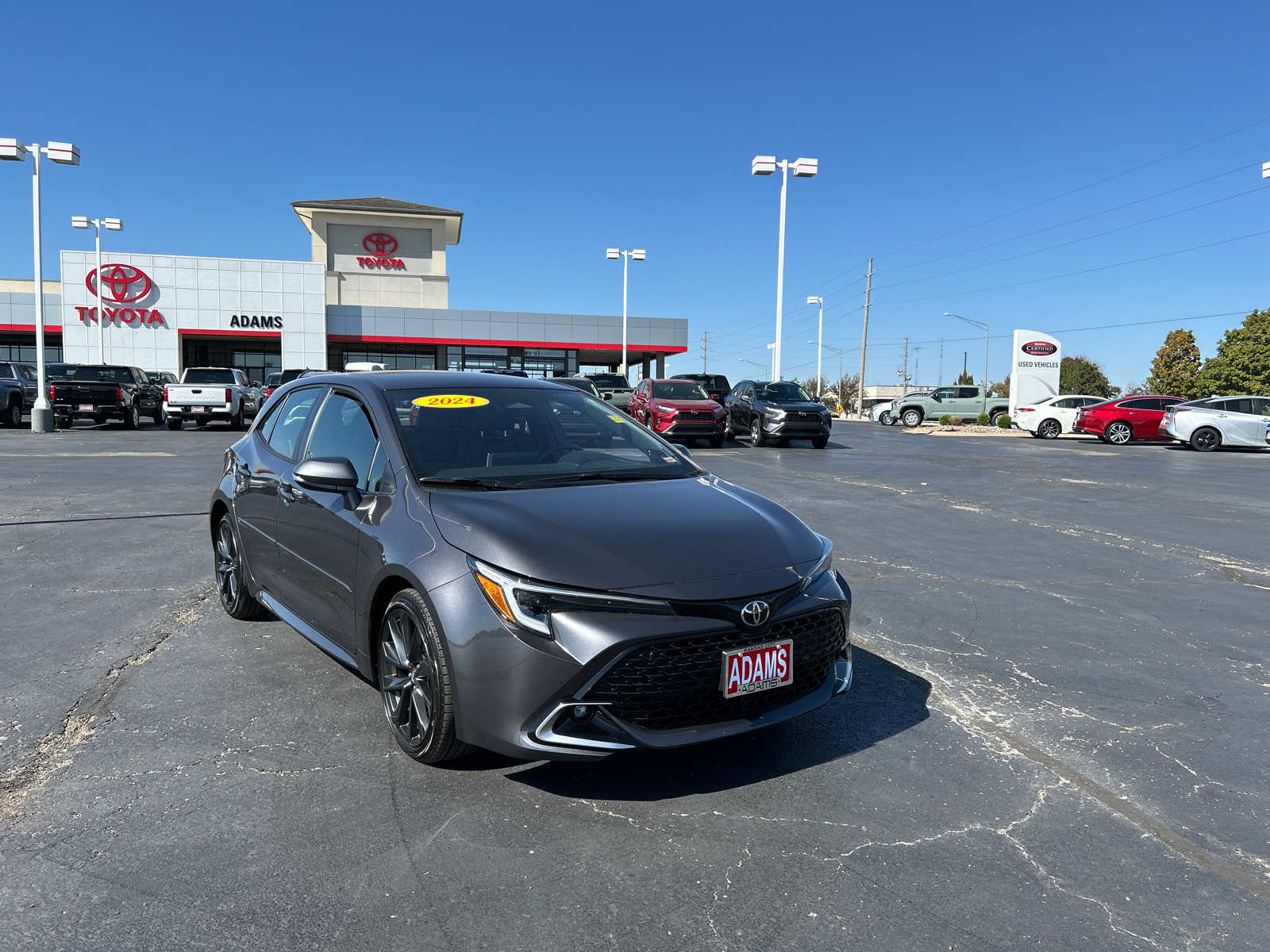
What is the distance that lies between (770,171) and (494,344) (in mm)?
25552

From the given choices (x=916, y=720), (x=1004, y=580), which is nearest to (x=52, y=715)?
(x=916, y=720)

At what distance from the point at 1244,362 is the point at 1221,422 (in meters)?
50.4

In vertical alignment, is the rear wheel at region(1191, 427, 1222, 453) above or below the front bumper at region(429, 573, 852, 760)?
above

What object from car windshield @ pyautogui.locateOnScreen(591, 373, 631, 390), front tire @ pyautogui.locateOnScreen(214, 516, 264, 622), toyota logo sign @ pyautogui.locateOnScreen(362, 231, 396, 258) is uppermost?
toyota logo sign @ pyautogui.locateOnScreen(362, 231, 396, 258)

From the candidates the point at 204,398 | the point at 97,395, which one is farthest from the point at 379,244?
the point at 97,395

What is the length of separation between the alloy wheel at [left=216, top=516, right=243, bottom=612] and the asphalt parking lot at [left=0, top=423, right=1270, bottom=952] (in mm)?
138

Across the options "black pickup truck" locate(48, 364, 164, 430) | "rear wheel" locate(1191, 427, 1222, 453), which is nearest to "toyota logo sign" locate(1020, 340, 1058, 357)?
"rear wheel" locate(1191, 427, 1222, 453)

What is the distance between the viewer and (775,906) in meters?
2.61

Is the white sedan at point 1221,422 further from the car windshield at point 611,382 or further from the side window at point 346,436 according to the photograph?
the side window at point 346,436

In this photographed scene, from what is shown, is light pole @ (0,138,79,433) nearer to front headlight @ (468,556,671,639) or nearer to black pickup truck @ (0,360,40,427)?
black pickup truck @ (0,360,40,427)

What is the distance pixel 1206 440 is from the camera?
24.9 meters

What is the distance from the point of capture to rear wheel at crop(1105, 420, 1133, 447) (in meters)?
27.9

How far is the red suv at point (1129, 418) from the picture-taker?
27594 mm

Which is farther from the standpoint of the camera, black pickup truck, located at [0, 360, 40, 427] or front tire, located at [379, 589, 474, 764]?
black pickup truck, located at [0, 360, 40, 427]
